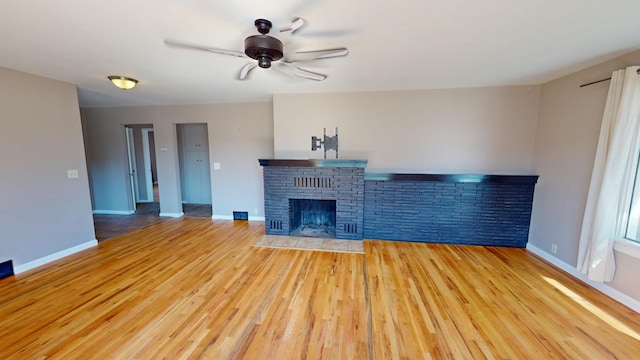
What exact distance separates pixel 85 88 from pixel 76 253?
2517 millimetres

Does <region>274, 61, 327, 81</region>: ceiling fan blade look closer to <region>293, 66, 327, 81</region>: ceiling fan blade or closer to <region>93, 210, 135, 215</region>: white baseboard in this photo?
<region>293, 66, 327, 81</region>: ceiling fan blade

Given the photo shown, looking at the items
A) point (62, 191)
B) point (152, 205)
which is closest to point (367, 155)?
point (62, 191)

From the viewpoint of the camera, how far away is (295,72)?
260 centimetres

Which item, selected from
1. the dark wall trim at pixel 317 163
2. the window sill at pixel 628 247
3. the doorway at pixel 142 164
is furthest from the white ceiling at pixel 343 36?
the doorway at pixel 142 164

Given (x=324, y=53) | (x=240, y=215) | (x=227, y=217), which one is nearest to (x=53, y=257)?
(x=227, y=217)

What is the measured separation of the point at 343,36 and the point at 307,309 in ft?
8.23

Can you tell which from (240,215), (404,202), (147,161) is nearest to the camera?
(404,202)

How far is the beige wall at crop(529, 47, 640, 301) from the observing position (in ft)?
8.43

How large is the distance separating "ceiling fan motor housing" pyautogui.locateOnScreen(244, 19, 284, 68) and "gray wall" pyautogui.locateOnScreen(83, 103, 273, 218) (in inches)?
121

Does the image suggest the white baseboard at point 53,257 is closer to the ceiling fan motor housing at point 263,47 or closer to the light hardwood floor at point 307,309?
the light hardwood floor at point 307,309

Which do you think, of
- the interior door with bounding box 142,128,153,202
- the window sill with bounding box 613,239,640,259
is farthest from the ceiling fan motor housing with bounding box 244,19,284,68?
the interior door with bounding box 142,128,153,202

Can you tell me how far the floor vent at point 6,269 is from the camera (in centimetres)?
283

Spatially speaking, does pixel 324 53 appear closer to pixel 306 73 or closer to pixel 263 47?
pixel 263 47

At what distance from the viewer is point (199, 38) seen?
2135mm
